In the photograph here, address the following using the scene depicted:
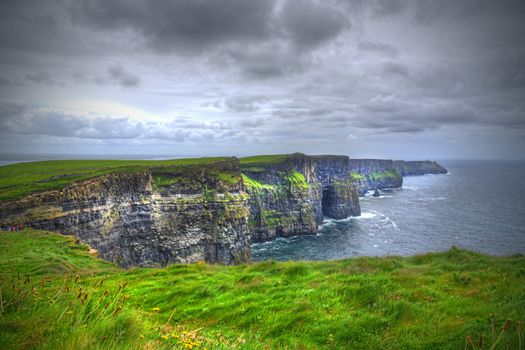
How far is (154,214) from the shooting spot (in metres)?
56.8

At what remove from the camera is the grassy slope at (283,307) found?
4.47 meters

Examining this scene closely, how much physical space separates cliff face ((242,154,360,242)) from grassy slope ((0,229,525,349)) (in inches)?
2846

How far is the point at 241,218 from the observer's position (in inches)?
2704

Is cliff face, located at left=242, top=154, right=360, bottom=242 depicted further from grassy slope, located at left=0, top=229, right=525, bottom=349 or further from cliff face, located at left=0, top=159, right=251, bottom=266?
grassy slope, located at left=0, top=229, right=525, bottom=349

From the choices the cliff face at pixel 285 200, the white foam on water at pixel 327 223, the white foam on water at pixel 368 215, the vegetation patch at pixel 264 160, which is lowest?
the white foam on water at pixel 327 223

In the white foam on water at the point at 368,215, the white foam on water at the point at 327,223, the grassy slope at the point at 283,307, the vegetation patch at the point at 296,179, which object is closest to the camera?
the grassy slope at the point at 283,307

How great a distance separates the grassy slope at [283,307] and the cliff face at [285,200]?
237 feet

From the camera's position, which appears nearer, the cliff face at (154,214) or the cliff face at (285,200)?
the cliff face at (154,214)

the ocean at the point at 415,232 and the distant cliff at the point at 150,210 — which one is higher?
the distant cliff at the point at 150,210

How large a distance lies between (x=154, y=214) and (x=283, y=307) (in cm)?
5175

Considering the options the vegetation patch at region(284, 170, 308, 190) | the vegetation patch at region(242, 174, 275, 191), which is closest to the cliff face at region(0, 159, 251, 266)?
the vegetation patch at region(242, 174, 275, 191)

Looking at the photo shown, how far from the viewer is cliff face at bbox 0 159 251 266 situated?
141 feet

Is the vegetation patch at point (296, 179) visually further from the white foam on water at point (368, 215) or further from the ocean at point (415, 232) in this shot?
the white foam on water at point (368, 215)

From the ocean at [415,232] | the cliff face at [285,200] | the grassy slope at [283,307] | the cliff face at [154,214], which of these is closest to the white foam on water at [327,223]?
the ocean at [415,232]
